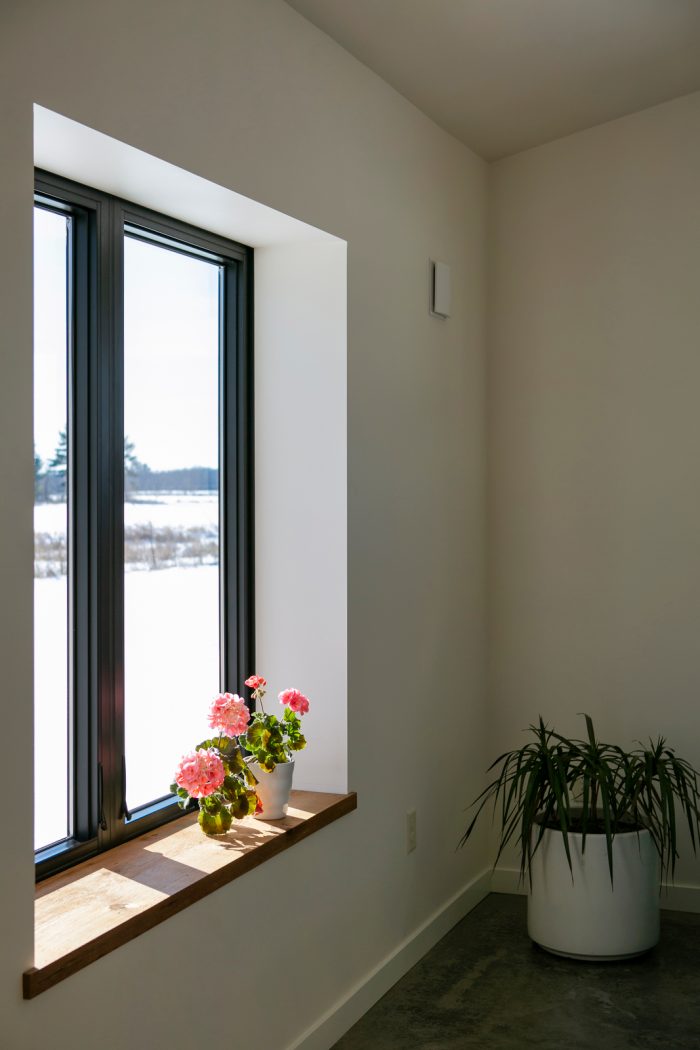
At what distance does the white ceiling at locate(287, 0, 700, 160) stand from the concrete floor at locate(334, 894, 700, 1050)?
2592 millimetres

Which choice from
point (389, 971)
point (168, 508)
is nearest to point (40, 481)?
point (168, 508)

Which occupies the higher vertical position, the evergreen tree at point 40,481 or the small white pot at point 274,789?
the evergreen tree at point 40,481

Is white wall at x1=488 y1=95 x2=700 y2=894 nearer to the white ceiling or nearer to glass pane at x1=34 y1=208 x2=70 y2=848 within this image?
the white ceiling

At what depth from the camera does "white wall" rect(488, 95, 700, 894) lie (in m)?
3.59

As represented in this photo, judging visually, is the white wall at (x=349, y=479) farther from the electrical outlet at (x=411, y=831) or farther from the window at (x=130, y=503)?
the window at (x=130, y=503)

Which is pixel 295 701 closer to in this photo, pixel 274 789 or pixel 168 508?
pixel 274 789

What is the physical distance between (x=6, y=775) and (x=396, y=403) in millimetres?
1736

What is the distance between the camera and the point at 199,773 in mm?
2312

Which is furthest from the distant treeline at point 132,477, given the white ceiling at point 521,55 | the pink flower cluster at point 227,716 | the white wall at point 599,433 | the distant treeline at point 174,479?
the white wall at point 599,433

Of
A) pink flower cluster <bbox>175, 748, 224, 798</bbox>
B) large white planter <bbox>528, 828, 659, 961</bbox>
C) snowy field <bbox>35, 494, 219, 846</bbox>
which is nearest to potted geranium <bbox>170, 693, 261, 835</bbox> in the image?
pink flower cluster <bbox>175, 748, 224, 798</bbox>

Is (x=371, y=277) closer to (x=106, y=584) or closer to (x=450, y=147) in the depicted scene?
(x=450, y=147)

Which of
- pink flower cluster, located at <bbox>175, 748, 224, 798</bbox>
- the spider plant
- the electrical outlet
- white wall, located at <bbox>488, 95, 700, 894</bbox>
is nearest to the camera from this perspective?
pink flower cluster, located at <bbox>175, 748, 224, 798</bbox>

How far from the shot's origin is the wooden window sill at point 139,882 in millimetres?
1819

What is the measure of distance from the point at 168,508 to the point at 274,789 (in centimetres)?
73
